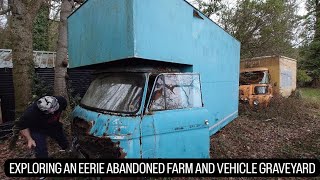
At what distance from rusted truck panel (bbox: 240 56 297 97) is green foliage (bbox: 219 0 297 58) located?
1.68 meters

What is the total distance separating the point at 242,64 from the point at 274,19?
3296 mm

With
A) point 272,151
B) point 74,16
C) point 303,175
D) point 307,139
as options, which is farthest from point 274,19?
point 74,16

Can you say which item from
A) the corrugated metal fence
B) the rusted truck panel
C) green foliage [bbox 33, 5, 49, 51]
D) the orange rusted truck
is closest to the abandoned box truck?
the corrugated metal fence

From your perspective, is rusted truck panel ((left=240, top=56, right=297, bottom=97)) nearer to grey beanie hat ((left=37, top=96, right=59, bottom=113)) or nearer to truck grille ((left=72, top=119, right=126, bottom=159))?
truck grille ((left=72, top=119, right=126, bottom=159))

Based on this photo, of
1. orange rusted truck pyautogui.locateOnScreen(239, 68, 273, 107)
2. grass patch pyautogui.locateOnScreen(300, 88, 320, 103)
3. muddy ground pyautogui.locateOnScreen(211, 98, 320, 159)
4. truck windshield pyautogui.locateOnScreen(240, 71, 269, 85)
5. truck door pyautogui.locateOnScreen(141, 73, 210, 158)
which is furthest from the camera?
grass patch pyautogui.locateOnScreen(300, 88, 320, 103)

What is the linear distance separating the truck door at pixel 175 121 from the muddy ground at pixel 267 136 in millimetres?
1303

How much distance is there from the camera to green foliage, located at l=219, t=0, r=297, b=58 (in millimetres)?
13477

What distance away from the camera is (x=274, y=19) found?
13.7 meters

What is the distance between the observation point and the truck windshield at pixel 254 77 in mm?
11559

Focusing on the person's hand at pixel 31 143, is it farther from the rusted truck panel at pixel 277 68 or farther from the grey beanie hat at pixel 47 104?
the rusted truck panel at pixel 277 68

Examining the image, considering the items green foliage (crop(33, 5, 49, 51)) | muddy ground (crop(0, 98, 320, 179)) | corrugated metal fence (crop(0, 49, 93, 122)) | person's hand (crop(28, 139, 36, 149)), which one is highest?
green foliage (crop(33, 5, 49, 51))

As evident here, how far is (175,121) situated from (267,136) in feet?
14.8

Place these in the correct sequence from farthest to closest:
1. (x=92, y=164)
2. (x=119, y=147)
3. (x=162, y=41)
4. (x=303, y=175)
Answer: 1. (x=303, y=175)
2. (x=162, y=41)
3. (x=92, y=164)
4. (x=119, y=147)

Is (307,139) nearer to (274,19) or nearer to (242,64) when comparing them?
(242,64)
